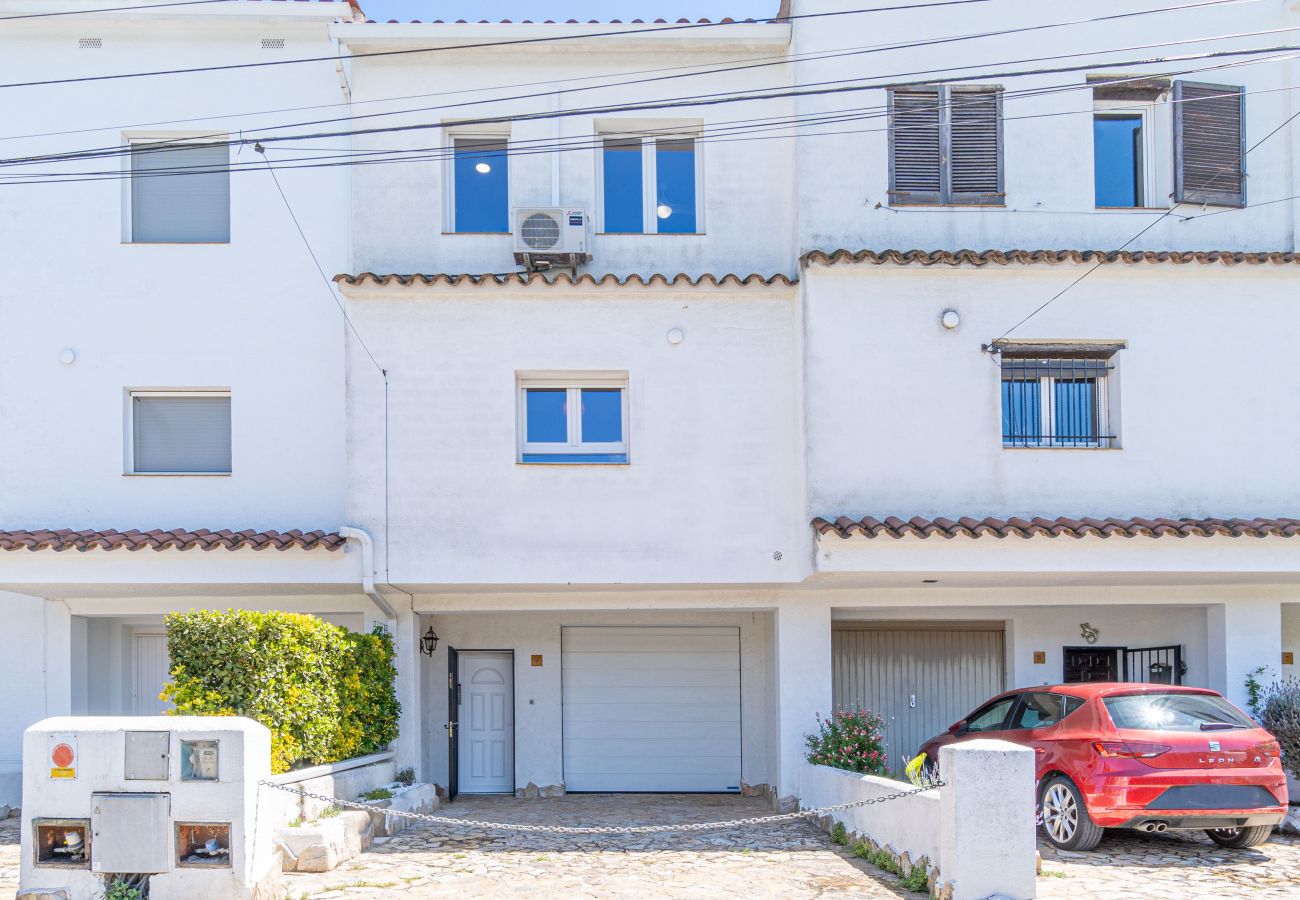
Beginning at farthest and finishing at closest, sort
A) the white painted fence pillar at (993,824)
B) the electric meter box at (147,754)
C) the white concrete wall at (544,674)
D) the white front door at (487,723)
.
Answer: the white front door at (487,723)
the white concrete wall at (544,674)
the electric meter box at (147,754)
the white painted fence pillar at (993,824)

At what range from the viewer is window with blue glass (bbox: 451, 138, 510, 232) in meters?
13.9

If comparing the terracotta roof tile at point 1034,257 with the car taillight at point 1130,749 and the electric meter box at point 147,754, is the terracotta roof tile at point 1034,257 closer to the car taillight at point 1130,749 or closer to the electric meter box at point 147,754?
the car taillight at point 1130,749

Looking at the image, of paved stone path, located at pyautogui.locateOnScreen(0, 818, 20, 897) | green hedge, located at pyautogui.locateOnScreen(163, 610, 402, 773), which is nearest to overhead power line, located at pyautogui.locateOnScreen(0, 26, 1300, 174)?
green hedge, located at pyautogui.locateOnScreen(163, 610, 402, 773)

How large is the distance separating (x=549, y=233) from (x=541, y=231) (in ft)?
0.29

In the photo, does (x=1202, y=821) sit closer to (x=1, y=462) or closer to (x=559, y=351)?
(x=559, y=351)

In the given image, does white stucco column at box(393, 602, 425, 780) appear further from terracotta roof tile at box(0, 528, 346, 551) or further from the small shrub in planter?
the small shrub in planter

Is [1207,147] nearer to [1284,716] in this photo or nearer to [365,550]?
[1284,716]

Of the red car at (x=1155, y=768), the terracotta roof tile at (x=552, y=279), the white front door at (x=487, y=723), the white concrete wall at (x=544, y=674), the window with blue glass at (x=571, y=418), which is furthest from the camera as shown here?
the white front door at (x=487, y=723)

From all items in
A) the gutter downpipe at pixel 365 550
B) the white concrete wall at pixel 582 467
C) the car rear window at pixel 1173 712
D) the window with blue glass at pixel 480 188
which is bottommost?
the car rear window at pixel 1173 712

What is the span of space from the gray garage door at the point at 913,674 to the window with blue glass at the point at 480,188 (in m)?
7.00

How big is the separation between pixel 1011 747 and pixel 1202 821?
2414 millimetres

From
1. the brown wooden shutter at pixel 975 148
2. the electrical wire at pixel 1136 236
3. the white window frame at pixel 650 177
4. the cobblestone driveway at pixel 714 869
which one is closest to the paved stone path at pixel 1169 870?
the cobblestone driveway at pixel 714 869

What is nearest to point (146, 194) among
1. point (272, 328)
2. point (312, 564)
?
point (272, 328)

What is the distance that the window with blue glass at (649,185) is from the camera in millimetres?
14047
